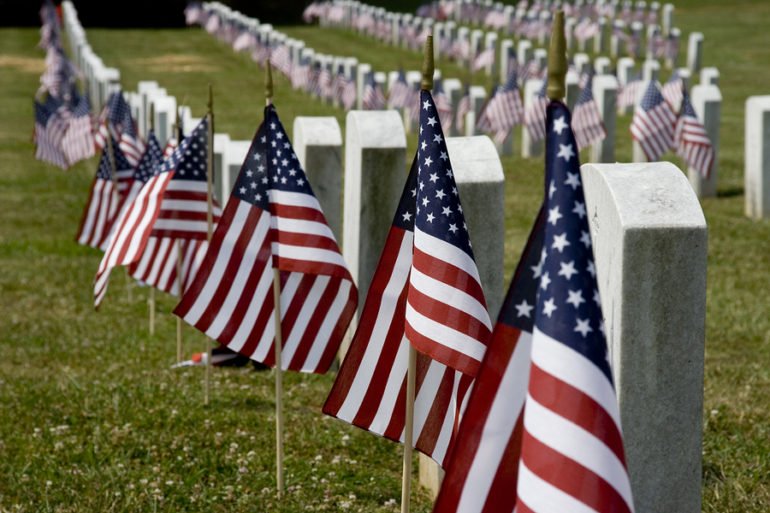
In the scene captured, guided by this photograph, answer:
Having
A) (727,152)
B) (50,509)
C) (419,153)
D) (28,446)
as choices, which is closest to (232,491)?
(50,509)

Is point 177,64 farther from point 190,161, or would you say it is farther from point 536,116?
point 190,161

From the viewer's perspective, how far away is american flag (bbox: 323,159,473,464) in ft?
18.1

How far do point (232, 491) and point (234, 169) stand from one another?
13.2 ft

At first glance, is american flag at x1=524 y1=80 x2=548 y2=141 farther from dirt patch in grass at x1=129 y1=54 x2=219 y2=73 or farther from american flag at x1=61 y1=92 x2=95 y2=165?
dirt patch in grass at x1=129 y1=54 x2=219 y2=73

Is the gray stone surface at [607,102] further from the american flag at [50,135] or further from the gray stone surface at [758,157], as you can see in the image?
the american flag at [50,135]

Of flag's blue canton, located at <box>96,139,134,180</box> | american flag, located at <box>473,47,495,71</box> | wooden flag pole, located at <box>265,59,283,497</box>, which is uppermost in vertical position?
american flag, located at <box>473,47,495,71</box>

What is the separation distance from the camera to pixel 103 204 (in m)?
12.3

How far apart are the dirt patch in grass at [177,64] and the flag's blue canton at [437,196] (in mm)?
35587

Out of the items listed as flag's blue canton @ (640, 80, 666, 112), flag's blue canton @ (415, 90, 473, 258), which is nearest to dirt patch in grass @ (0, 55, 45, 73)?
flag's blue canton @ (640, 80, 666, 112)

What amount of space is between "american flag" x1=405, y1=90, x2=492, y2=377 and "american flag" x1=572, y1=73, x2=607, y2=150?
14.1 m

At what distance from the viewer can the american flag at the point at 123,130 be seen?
13.7 meters

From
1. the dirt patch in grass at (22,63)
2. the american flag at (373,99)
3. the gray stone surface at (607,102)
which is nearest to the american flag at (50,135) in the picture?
the american flag at (373,99)

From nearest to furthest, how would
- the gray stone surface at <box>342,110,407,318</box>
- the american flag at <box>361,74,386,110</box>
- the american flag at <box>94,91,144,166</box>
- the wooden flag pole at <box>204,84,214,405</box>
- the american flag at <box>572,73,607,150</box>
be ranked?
the gray stone surface at <box>342,110,407,318</box> < the wooden flag pole at <box>204,84,214,405</box> < the american flag at <box>94,91,144,166</box> < the american flag at <box>572,73,607,150</box> < the american flag at <box>361,74,386,110</box>

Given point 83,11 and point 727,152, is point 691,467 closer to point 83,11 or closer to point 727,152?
point 727,152
